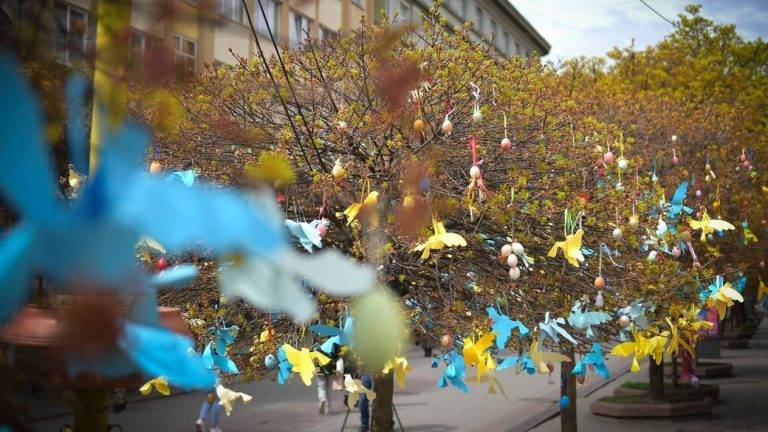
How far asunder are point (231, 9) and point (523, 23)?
178 feet

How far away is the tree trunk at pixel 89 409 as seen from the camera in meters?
1.13

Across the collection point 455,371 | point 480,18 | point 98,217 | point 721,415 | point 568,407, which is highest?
point 480,18

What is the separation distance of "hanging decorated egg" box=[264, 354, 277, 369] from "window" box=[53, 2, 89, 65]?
18.8 ft

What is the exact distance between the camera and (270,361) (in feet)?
21.9

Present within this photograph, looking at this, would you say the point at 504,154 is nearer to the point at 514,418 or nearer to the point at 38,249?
the point at 38,249

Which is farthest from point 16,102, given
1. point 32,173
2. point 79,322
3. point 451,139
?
point 451,139

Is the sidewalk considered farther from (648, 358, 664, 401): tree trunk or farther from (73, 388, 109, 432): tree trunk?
(73, 388, 109, 432): tree trunk

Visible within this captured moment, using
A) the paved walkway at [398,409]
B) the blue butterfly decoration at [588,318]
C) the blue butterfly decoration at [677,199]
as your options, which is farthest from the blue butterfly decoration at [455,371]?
the paved walkway at [398,409]

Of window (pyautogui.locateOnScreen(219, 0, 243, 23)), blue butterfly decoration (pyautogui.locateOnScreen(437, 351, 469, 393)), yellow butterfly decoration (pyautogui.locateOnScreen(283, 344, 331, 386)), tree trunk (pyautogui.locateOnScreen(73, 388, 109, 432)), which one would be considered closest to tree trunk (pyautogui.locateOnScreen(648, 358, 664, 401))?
blue butterfly decoration (pyautogui.locateOnScreen(437, 351, 469, 393))

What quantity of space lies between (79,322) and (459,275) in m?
6.91

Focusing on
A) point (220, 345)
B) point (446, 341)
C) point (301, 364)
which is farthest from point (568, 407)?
point (301, 364)

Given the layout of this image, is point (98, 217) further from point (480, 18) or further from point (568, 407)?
point (480, 18)

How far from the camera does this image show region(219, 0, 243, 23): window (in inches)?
43.6

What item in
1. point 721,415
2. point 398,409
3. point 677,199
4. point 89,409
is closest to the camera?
point 89,409
